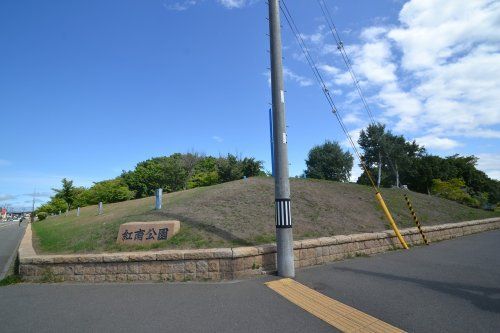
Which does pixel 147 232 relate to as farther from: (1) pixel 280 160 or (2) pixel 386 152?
(2) pixel 386 152

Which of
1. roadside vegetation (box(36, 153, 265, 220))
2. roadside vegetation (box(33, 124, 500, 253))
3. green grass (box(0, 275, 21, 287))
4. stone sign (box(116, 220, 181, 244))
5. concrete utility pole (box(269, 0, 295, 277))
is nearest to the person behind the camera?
concrete utility pole (box(269, 0, 295, 277))

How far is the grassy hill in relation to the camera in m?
8.39

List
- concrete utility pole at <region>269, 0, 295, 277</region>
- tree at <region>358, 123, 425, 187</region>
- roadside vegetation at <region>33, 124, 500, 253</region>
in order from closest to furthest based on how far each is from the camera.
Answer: concrete utility pole at <region>269, 0, 295, 277</region> → roadside vegetation at <region>33, 124, 500, 253</region> → tree at <region>358, 123, 425, 187</region>

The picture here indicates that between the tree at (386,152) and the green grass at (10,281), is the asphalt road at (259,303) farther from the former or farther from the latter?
the tree at (386,152)

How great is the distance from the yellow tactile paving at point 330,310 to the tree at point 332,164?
1760 inches

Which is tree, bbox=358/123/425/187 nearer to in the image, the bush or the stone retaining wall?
the bush


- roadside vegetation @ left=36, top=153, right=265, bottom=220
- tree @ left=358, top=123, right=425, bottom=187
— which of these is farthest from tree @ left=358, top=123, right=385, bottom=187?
roadside vegetation @ left=36, top=153, right=265, bottom=220

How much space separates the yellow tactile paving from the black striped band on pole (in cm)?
117

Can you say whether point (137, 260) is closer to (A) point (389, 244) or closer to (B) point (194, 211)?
(B) point (194, 211)

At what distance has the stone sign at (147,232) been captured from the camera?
830cm

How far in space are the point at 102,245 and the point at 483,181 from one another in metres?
63.0

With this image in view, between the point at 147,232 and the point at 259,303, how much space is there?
4417mm

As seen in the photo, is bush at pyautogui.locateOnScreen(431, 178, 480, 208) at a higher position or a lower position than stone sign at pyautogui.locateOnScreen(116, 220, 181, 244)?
higher

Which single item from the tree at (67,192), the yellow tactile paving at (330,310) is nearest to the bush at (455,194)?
the yellow tactile paving at (330,310)
